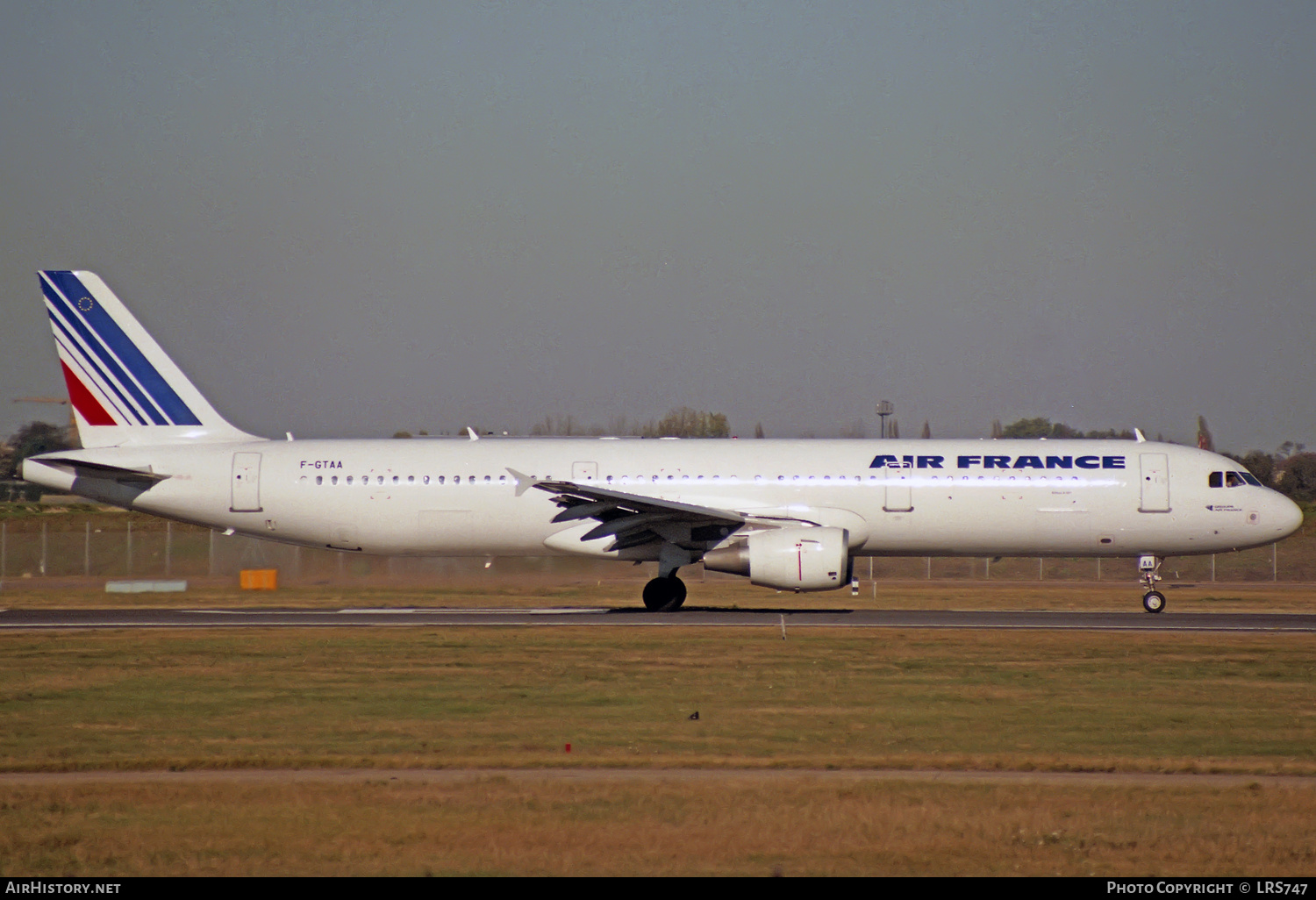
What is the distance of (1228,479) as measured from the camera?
2959cm

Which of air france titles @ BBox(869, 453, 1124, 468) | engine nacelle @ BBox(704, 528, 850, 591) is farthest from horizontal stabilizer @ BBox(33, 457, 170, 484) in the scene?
air france titles @ BBox(869, 453, 1124, 468)

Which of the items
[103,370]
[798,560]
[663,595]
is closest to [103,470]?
[103,370]

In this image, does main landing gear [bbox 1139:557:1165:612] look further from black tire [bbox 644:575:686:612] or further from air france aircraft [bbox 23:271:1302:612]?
black tire [bbox 644:575:686:612]

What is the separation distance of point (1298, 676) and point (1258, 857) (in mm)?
10829

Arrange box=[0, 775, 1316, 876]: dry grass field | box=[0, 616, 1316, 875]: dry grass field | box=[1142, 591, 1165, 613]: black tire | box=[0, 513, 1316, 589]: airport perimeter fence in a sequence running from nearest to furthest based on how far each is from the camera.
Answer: box=[0, 775, 1316, 876]: dry grass field < box=[0, 616, 1316, 875]: dry grass field < box=[1142, 591, 1165, 613]: black tire < box=[0, 513, 1316, 589]: airport perimeter fence

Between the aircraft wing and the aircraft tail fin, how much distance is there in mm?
9167

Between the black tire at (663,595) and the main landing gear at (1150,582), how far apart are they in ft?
35.0

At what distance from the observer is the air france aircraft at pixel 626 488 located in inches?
1152

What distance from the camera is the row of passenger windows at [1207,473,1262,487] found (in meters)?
29.5

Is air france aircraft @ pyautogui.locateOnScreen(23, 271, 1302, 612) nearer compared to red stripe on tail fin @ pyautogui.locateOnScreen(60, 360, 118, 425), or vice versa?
air france aircraft @ pyautogui.locateOnScreen(23, 271, 1302, 612)

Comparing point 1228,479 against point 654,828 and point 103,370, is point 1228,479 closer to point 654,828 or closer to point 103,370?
point 654,828

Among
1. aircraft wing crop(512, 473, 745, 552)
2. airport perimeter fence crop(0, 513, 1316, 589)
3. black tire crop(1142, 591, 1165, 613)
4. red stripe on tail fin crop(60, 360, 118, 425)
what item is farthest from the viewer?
airport perimeter fence crop(0, 513, 1316, 589)

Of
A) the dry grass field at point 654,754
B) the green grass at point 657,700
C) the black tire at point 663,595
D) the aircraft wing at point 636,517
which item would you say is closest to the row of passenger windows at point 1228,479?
the green grass at point 657,700
